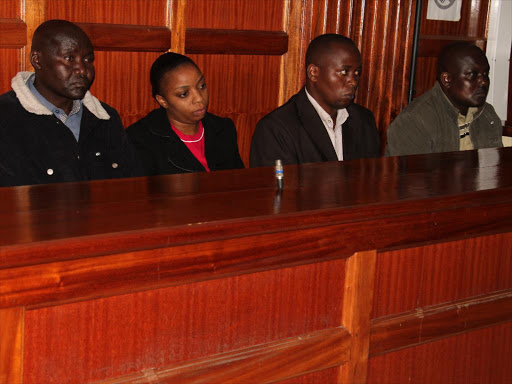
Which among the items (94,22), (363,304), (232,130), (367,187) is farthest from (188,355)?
(94,22)

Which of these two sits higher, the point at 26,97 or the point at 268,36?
the point at 268,36

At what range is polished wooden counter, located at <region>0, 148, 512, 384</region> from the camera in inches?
56.6

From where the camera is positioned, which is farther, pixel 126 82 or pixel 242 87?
pixel 242 87

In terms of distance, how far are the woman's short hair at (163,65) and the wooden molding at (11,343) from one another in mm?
2000

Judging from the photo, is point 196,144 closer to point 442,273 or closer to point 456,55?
point 456,55

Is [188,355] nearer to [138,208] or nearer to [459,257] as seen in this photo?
[138,208]

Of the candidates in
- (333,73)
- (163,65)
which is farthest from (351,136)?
(163,65)

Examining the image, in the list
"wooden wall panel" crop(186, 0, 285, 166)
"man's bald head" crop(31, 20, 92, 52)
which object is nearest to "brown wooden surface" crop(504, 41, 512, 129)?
"wooden wall panel" crop(186, 0, 285, 166)

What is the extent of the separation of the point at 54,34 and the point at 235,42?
120 centimetres

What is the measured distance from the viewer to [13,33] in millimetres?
3137

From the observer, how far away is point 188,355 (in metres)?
1.63

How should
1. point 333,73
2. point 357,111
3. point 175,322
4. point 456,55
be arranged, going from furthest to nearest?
point 456,55 < point 357,111 < point 333,73 < point 175,322

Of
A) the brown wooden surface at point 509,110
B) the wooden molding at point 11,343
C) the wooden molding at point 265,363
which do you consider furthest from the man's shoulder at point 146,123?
the brown wooden surface at point 509,110

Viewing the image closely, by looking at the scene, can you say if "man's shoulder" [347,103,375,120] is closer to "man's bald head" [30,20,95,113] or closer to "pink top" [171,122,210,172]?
"pink top" [171,122,210,172]
